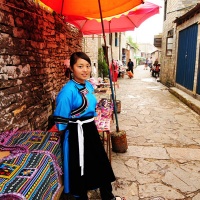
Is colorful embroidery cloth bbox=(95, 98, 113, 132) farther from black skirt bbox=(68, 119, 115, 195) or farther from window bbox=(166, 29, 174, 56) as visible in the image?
window bbox=(166, 29, 174, 56)

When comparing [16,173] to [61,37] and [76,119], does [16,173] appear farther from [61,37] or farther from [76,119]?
[61,37]

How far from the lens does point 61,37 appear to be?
6.00 m

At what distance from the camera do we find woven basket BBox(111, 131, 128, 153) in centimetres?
407

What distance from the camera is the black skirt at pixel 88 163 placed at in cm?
231

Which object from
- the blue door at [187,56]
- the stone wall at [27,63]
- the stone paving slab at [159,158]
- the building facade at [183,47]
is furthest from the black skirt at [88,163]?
the blue door at [187,56]

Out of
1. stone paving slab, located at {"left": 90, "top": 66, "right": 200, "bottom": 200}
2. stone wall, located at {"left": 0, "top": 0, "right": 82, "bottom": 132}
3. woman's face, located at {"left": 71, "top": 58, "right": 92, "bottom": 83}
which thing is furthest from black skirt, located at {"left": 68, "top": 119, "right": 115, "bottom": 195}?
stone wall, located at {"left": 0, "top": 0, "right": 82, "bottom": 132}

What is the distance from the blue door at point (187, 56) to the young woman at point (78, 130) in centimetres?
787

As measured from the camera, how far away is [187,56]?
9930 millimetres

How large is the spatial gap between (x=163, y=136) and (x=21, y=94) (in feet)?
11.9

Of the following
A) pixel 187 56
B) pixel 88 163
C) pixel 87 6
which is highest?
pixel 87 6

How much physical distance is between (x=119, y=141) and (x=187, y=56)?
301 inches

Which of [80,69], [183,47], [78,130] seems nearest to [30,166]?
[78,130]

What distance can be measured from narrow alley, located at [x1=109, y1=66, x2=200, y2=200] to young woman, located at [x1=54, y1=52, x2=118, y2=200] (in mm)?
955

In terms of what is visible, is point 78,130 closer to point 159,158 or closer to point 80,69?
point 80,69
